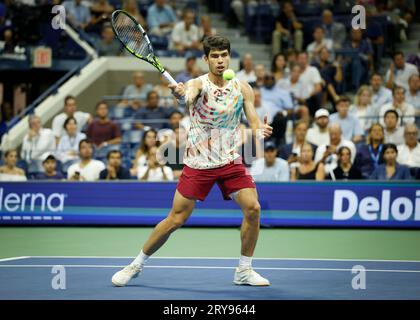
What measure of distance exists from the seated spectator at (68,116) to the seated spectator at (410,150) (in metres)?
5.68

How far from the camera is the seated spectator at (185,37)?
66.8 feet

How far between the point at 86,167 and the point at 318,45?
6.20 meters

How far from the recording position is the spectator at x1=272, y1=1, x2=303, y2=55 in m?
20.7

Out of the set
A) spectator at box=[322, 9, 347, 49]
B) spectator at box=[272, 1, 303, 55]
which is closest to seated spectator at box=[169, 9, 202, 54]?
spectator at box=[272, 1, 303, 55]

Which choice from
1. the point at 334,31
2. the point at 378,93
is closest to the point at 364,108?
the point at 378,93

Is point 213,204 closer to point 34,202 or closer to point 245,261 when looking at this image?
point 34,202

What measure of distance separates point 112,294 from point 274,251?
4.00 metres

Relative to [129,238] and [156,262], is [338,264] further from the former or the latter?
[129,238]

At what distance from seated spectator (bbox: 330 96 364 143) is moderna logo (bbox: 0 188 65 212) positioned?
16.0 ft

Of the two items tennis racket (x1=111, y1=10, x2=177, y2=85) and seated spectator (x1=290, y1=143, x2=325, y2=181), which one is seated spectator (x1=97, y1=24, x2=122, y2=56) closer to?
seated spectator (x1=290, y1=143, x2=325, y2=181)

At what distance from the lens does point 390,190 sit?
14.3m

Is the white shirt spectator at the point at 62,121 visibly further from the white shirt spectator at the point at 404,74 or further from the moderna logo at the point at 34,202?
the white shirt spectator at the point at 404,74

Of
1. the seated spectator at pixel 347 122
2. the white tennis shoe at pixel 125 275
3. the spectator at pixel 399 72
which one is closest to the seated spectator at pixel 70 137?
the seated spectator at pixel 347 122
